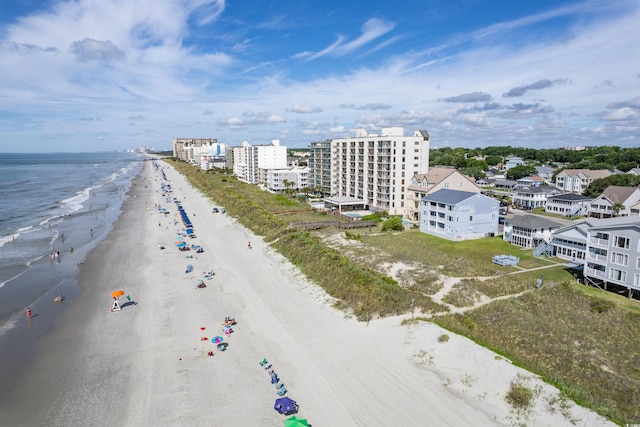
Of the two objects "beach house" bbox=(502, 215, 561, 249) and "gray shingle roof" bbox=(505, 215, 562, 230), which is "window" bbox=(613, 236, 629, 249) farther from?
"gray shingle roof" bbox=(505, 215, 562, 230)

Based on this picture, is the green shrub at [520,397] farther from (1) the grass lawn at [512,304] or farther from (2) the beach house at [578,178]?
(2) the beach house at [578,178]

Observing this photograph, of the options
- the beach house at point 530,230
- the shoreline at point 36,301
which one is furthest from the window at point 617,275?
the shoreline at point 36,301

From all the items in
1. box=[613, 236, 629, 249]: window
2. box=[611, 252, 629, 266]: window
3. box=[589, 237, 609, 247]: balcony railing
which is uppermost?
box=[613, 236, 629, 249]: window

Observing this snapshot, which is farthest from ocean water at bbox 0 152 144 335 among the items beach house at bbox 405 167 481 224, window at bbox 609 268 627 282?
beach house at bbox 405 167 481 224

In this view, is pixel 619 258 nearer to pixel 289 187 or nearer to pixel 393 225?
pixel 393 225

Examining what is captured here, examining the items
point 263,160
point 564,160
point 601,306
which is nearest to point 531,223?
point 601,306
